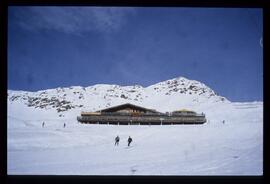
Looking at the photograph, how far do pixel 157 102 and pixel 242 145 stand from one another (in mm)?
1800

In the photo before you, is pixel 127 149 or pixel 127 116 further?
pixel 127 116

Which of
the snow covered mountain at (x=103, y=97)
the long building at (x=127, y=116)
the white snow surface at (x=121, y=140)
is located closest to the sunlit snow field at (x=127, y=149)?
the white snow surface at (x=121, y=140)

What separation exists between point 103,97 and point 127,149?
117 cm

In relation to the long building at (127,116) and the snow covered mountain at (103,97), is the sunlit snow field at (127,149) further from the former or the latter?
the snow covered mountain at (103,97)

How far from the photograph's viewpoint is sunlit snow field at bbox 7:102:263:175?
5.05 metres

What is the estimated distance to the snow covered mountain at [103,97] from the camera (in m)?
5.63

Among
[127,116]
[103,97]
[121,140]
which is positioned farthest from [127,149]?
[103,97]

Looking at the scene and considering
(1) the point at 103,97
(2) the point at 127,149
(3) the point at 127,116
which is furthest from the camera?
(3) the point at 127,116

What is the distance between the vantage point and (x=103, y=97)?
18.8 feet

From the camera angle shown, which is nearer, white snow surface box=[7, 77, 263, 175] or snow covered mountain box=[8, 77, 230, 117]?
white snow surface box=[7, 77, 263, 175]

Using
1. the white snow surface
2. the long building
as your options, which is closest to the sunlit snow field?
the white snow surface

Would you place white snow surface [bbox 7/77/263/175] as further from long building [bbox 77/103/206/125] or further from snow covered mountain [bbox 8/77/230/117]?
long building [bbox 77/103/206/125]

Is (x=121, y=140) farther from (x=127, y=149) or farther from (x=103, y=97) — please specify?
(x=103, y=97)

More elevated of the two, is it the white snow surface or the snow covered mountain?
the snow covered mountain
